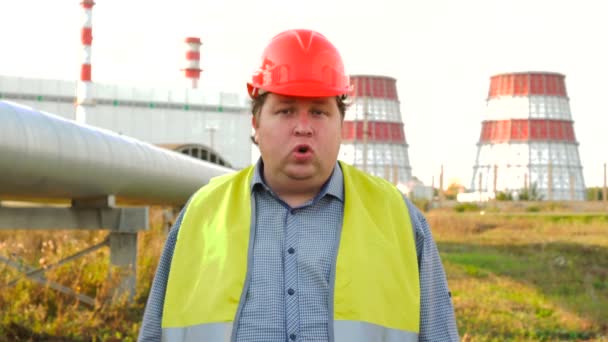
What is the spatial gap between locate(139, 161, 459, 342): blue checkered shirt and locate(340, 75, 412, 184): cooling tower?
44.4m

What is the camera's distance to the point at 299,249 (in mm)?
2131

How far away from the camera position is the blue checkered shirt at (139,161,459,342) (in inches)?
81.8

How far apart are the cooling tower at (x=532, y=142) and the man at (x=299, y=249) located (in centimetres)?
4524

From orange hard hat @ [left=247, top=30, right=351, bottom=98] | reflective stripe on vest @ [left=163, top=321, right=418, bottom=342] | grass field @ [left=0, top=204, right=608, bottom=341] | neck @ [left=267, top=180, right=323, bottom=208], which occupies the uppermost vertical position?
orange hard hat @ [left=247, top=30, right=351, bottom=98]

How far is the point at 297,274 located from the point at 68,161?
184 inches

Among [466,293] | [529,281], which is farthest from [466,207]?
[466,293]

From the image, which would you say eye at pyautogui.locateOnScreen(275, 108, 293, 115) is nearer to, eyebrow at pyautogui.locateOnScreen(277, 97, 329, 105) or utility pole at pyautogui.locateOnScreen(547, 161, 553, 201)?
eyebrow at pyautogui.locateOnScreen(277, 97, 329, 105)

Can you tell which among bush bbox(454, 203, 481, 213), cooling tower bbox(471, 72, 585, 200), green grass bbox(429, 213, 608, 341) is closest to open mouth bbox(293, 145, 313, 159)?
green grass bbox(429, 213, 608, 341)

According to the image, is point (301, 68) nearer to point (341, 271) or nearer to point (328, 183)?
point (328, 183)

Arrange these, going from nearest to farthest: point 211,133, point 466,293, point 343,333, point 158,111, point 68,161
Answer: point 343,333 → point 68,161 → point 466,293 → point 211,133 → point 158,111

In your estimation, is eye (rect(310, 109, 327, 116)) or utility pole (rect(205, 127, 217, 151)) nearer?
eye (rect(310, 109, 327, 116))

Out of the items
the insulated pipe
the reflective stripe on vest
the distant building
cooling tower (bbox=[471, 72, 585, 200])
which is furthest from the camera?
cooling tower (bbox=[471, 72, 585, 200])

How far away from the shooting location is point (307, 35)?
7.60 ft

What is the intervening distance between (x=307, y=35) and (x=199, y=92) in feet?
146
